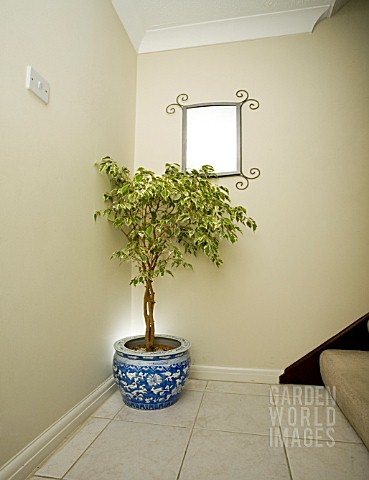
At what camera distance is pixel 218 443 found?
4.17ft

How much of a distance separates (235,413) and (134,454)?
0.57 metres

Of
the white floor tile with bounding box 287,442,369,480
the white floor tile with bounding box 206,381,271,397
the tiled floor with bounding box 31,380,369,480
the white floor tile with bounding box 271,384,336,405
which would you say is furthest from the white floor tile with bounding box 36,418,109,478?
the white floor tile with bounding box 271,384,336,405

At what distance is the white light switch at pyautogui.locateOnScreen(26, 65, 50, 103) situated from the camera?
1.14 meters

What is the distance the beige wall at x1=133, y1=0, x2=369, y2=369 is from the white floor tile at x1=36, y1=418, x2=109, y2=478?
2.49 feet

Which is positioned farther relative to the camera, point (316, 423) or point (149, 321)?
point (149, 321)

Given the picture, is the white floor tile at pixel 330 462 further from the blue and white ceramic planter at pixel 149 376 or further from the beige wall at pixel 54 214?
the beige wall at pixel 54 214

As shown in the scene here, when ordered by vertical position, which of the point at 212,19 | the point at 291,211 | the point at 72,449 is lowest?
the point at 72,449

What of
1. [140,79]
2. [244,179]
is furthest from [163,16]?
[244,179]

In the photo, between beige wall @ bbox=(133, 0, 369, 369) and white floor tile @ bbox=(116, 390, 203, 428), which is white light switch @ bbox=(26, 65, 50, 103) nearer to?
beige wall @ bbox=(133, 0, 369, 369)

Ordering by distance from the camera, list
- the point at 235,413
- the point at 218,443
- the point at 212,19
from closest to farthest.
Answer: the point at 218,443 < the point at 235,413 < the point at 212,19

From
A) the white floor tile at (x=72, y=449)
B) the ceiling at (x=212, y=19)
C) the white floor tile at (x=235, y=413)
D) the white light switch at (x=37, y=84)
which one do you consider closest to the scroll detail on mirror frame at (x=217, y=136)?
the ceiling at (x=212, y=19)

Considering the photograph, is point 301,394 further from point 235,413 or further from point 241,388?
point 235,413

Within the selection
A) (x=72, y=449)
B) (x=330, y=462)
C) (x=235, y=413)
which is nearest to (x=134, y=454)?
(x=72, y=449)

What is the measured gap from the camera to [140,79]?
7.36 ft
